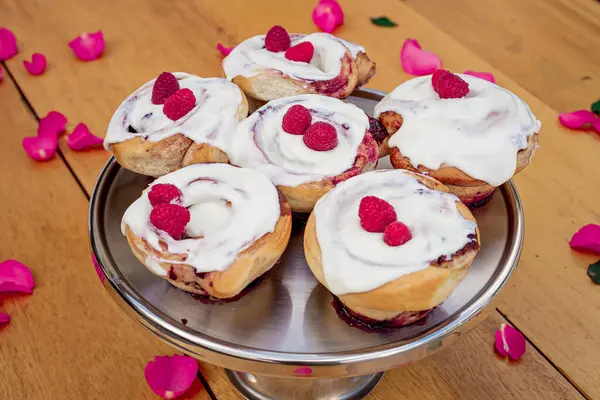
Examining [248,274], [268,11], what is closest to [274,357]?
[248,274]

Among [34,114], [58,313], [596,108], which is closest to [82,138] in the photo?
[34,114]

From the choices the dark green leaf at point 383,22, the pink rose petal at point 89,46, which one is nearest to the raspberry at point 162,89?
the pink rose petal at point 89,46

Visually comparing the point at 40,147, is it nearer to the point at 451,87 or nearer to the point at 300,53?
the point at 300,53

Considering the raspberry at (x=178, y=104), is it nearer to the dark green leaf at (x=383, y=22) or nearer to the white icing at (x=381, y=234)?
the white icing at (x=381, y=234)

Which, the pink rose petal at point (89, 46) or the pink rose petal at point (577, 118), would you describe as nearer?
Answer: the pink rose petal at point (577, 118)

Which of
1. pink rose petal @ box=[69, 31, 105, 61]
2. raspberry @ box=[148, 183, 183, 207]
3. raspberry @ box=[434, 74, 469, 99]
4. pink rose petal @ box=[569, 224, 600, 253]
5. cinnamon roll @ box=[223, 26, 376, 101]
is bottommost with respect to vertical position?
pink rose petal @ box=[69, 31, 105, 61]

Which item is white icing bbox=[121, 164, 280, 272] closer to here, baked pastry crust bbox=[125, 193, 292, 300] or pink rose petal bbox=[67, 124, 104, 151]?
baked pastry crust bbox=[125, 193, 292, 300]

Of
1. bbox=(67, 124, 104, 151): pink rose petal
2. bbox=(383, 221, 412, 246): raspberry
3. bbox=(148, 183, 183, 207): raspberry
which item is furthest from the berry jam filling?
bbox=(67, 124, 104, 151): pink rose petal
